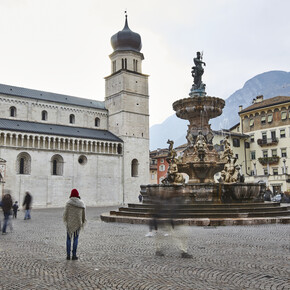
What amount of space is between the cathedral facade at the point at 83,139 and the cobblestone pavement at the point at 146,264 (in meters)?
36.8

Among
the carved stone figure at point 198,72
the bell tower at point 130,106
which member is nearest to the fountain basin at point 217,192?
the carved stone figure at point 198,72

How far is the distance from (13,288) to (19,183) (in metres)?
42.5

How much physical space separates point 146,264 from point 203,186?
10.3 meters

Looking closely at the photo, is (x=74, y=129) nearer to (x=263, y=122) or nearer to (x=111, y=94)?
(x=111, y=94)

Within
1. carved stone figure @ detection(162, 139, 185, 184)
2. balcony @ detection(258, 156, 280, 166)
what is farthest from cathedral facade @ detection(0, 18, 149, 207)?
carved stone figure @ detection(162, 139, 185, 184)

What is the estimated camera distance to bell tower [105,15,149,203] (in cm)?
5681

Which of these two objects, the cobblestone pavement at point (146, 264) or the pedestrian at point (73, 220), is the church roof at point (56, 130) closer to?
the cobblestone pavement at point (146, 264)

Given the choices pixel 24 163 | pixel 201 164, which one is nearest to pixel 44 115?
pixel 24 163

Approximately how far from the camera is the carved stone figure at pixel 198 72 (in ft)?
72.2

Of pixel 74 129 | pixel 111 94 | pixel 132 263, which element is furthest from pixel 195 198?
pixel 111 94

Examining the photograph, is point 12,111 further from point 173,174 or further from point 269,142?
point 173,174

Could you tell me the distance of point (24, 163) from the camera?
4741cm

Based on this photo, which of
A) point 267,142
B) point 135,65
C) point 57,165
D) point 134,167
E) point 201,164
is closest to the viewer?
point 201,164

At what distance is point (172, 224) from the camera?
8.70 m
